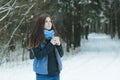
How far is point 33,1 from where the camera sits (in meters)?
18.5

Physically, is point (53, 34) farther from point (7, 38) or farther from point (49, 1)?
point (49, 1)

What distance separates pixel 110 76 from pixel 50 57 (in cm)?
771

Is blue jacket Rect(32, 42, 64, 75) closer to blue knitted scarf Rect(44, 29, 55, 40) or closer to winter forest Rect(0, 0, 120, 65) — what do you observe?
blue knitted scarf Rect(44, 29, 55, 40)

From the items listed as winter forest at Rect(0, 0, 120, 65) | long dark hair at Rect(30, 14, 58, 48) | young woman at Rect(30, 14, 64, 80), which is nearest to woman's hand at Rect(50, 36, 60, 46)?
young woman at Rect(30, 14, 64, 80)

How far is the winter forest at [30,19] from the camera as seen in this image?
1842 centimetres

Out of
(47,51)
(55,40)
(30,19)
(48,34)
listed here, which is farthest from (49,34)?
(30,19)

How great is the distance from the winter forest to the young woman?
10525 millimetres

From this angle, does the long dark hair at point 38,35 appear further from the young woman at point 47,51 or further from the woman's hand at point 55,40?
the woman's hand at point 55,40

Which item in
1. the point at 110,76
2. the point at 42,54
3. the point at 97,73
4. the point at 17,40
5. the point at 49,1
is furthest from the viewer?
the point at 49,1

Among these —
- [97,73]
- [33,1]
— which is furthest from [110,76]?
[33,1]

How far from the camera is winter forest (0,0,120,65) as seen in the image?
60.4 ft

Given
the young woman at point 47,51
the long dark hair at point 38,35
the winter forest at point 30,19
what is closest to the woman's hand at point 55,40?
the young woman at point 47,51

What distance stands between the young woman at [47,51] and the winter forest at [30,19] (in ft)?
34.5

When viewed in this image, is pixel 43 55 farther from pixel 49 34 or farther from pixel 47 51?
pixel 49 34
